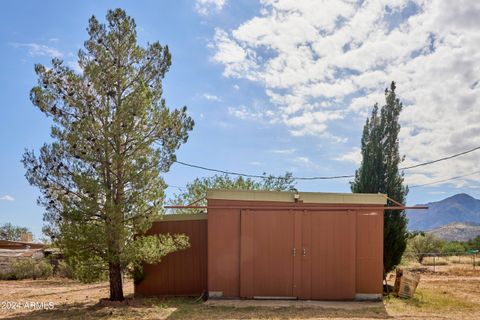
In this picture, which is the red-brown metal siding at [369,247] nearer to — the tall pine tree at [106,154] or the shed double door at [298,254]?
the shed double door at [298,254]

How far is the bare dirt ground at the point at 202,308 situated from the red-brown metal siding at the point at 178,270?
0.68 meters

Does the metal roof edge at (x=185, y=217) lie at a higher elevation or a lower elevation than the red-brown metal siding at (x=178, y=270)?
higher

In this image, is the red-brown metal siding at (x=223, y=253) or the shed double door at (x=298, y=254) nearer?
the red-brown metal siding at (x=223, y=253)

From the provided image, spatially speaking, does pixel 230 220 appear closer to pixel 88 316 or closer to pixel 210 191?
pixel 210 191

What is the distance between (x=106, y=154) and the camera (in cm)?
1038

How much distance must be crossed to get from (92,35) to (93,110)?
5.67ft

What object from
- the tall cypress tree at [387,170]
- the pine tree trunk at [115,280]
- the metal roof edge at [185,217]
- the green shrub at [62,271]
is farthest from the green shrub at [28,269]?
the tall cypress tree at [387,170]

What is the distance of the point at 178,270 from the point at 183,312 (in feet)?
8.79

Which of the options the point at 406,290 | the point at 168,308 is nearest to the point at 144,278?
the point at 168,308

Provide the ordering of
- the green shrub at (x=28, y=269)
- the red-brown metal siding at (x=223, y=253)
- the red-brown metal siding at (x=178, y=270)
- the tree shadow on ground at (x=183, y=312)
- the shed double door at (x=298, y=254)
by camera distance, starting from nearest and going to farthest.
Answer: the tree shadow on ground at (x=183, y=312) < the red-brown metal siding at (x=223, y=253) < the shed double door at (x=298, y=254) < the red-brown metal siding at (x=178, y=270) < the green shrub at (x=28, y=269)

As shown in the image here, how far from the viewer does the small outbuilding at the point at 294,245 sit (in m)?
11.2

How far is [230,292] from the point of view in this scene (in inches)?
438

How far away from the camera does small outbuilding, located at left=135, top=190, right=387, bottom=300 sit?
11.2m

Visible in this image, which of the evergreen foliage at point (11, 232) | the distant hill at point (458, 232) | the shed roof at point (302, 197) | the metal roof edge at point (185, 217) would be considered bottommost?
the distant hill at point (458, 232)
